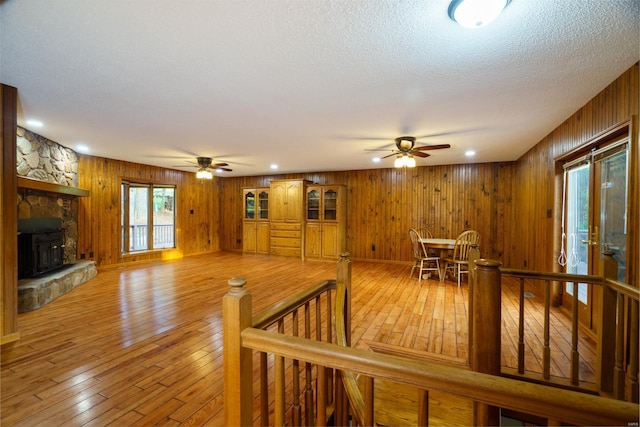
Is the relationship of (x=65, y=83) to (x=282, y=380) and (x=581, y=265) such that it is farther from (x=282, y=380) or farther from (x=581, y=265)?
(x=581, y=265)

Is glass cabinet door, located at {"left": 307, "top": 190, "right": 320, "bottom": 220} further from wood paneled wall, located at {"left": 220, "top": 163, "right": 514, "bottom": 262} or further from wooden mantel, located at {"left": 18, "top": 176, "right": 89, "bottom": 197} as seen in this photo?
wooden mantel, located at {"left": 18, "top": 176, "right": 89, "bottom": 197}

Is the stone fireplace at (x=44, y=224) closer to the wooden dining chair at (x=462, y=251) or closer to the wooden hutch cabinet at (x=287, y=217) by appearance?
the wooden hutch cabinet at (x=287, y=217)

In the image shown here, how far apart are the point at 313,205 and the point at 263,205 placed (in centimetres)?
158

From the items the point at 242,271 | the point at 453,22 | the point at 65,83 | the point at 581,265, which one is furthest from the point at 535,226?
the point at 65,83

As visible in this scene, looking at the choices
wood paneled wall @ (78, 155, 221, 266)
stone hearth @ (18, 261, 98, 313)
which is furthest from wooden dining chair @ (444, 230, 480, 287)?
wood paneled wall @ (78, 155, 221, 266)

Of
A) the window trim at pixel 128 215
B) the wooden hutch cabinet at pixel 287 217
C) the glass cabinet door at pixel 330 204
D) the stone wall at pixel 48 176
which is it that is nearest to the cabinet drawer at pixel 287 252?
the wooden hutch cabinet at pixel 287 217

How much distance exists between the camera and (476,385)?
762 millimetres

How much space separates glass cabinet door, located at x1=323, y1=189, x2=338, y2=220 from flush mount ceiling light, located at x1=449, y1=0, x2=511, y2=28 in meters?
5.37

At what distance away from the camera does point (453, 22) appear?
61.8 inches

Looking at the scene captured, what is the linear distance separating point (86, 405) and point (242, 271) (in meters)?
3.73

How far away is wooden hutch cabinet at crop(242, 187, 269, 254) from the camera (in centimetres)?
770

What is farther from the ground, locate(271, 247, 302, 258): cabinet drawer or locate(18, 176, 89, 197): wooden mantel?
locate(18, 176, 89, 197): wooden mantel

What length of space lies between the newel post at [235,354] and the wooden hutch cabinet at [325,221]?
5670 millimetres

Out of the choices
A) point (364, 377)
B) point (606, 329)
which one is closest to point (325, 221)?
point (606, 329)
